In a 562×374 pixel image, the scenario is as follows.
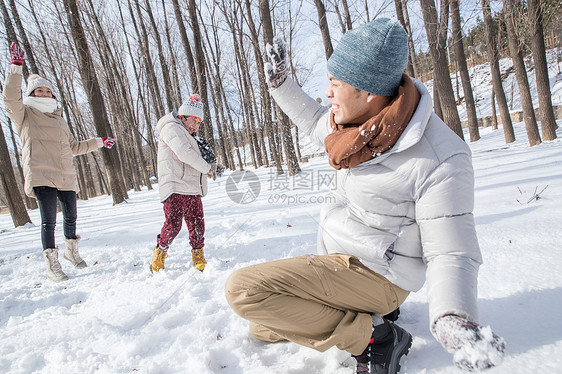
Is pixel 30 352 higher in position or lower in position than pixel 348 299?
lower

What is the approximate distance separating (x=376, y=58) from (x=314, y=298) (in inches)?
42.2

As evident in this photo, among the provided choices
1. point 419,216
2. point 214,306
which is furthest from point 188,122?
point 419,216

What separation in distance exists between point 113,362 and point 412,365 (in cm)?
156

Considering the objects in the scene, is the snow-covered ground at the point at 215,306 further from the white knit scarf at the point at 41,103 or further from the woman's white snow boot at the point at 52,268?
the white knit scarf at the point at 41,103

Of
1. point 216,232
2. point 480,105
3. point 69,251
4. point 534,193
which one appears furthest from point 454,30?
point 480,105

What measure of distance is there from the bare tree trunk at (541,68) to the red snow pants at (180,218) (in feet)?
29.7

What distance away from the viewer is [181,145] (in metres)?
2.78

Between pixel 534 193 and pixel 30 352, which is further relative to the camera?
pixel 534 193

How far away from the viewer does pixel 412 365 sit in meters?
1.30

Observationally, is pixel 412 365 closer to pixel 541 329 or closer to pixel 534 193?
pixel 541 329

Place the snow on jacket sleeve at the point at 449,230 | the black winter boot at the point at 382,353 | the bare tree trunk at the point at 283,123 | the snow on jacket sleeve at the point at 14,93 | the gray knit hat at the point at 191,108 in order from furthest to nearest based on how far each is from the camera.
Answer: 1. the bare tree trunk at the point at 283,123
2. the gray knit hat at the point at 191,108
3. the snow on jacket sleeve at the point at 14,93
4. the black winter boot at the point at 382,353
5. the snow on jacket sleeve at the point at 449,230

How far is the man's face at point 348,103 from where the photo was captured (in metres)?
1.33

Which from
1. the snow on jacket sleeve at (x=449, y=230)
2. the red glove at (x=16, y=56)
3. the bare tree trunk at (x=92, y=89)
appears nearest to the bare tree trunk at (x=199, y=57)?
the bare tree trunk at (x=92, y=89)

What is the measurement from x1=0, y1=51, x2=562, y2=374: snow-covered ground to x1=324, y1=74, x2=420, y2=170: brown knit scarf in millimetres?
962
